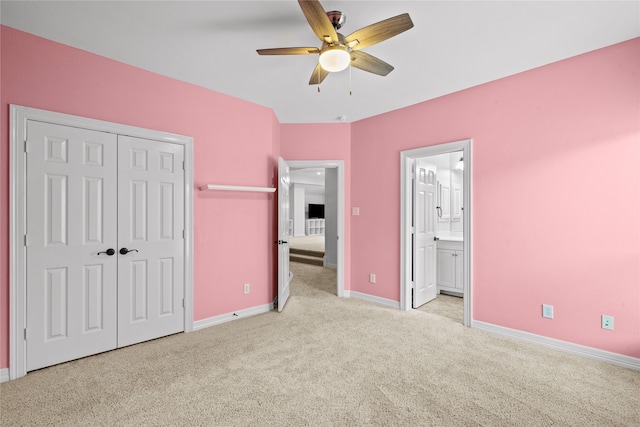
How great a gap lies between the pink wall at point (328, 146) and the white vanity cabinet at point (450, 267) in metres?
1.48

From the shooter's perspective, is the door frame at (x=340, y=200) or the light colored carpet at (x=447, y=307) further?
the door frame at (x=340, y=200)

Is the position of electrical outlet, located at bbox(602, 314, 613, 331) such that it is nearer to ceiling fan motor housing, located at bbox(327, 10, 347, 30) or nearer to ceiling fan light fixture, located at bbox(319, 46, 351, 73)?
ceiling fan light fixture, located at bbox(319, 46, 351, 73)

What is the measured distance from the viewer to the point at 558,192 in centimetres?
277

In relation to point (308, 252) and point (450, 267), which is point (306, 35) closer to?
point (450, 267)

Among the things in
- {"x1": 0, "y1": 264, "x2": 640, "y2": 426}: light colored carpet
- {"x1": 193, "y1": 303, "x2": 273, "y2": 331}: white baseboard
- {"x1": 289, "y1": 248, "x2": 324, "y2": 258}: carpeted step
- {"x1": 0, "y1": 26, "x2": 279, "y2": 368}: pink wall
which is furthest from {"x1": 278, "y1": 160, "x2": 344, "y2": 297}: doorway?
{"x1": 0, "y1": 264, "x2": 640, "y2": 426}: light colored carpet

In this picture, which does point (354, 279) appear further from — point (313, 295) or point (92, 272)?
point (92, 272)

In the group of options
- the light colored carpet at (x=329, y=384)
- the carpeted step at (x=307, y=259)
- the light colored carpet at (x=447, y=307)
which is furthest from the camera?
the carpeted step at (x=307, y=259)

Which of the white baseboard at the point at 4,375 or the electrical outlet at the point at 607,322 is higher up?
the electrical outlet at the point at 607,322

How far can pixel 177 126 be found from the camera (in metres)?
3.16

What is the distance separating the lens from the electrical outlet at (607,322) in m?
2.51

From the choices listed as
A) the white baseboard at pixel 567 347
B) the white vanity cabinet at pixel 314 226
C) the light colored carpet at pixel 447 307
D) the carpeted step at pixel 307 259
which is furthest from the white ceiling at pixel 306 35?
the white vanity cabinet at pixel 314 226

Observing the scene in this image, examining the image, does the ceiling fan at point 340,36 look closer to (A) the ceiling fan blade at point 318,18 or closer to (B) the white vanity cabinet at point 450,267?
(A) the ceiling fan blade at point 318,18

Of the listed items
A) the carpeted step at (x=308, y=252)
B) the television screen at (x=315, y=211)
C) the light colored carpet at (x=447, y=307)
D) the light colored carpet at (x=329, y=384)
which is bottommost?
the light colored carpet at (x=329, y=384)

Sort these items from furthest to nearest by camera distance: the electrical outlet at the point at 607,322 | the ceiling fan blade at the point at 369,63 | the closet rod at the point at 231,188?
1. the closet rod at the point at 231,188
2. the electrical outlet at the point at 607,322
3. the ceiling fan blade at the point at 369,63
